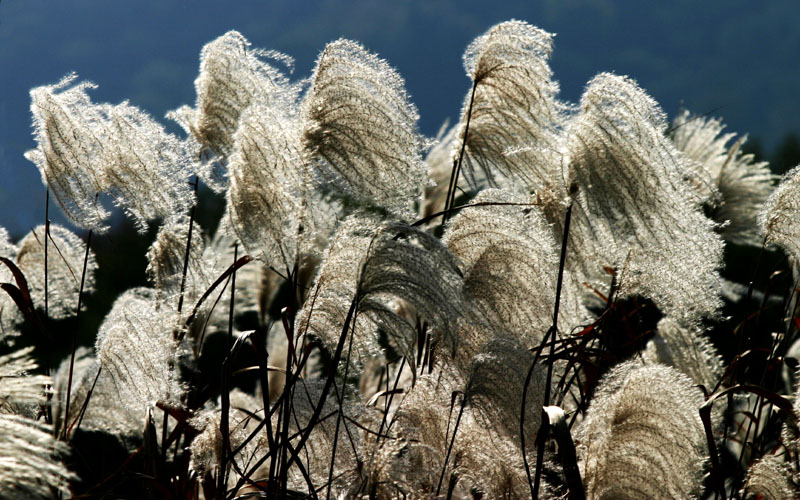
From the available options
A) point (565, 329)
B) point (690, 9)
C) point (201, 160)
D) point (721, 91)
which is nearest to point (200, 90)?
point (201, 160)

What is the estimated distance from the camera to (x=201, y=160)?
8.86 ft

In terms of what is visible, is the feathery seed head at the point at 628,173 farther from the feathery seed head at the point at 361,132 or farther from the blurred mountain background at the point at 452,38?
the blurred mountain background at the point at 452,38

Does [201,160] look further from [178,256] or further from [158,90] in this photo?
[158,90]

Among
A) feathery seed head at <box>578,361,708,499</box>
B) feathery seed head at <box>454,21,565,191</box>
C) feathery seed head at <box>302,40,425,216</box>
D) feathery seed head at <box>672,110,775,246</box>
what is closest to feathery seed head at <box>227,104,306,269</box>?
feathery seed head at <box>302,40,425,216</box>

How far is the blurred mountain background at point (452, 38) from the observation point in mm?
100938

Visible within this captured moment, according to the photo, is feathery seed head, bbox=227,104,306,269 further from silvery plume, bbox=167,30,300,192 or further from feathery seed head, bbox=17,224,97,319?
feathery seed head, bbox=17,224,97,319

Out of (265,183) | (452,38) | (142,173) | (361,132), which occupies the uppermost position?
(452,38)

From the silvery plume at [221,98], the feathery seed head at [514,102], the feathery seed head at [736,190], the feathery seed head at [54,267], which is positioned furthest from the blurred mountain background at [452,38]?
the feathery seed head at [514,102]

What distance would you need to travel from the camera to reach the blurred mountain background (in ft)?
331

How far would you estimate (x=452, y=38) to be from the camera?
136m

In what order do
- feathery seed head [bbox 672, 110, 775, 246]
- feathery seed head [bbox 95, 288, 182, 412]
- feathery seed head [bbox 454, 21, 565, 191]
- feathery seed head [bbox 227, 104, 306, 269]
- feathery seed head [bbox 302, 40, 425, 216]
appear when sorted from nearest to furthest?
feathery seed head [bbox 227, 104, 306, 269] → feathery seed head [bbox 302, 40, 425, 216] → feathery seed head [bbox 95, 288, 182, 412] → feathery seed head [bbox 454, 21, 565, 191] → feathery seed head [bbox 672, 110, 775, 246]

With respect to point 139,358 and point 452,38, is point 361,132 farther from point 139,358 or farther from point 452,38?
point 452,38

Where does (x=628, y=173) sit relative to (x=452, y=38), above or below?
below

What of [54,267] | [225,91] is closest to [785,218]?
[225,91]
